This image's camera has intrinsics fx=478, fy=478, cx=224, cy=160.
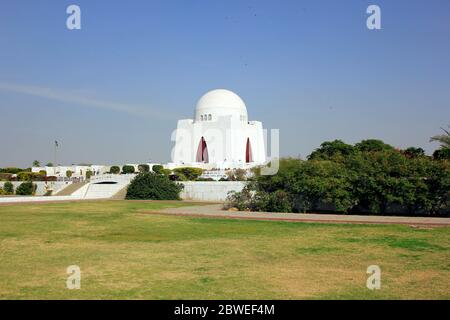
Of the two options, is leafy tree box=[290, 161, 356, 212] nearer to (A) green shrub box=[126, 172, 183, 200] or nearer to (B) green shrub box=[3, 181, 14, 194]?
(A) green shrub box=[126, 172, 183, 200]

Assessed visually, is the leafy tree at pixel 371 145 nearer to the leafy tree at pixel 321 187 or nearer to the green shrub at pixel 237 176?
the green shrub at pixel 237 176

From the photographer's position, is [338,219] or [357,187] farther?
[357,187]

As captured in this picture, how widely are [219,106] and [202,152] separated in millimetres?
5452

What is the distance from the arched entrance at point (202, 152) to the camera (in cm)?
5225

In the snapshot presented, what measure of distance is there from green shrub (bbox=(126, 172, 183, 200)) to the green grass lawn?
12.6m

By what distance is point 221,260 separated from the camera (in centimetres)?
883

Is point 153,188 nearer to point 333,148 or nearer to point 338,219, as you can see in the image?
point 338,219

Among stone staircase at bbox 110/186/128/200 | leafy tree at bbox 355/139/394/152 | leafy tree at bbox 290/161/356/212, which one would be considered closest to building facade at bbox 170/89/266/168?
leafy tree at bbox 355/139/394/152

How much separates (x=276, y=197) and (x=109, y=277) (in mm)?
13223

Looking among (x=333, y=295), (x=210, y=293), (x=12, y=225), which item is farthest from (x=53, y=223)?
(x=333, y=295)

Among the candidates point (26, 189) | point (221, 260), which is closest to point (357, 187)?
point (221, 260)

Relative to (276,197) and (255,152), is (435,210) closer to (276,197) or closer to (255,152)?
(276,197)

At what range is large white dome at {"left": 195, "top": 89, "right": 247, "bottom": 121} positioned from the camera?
169ft

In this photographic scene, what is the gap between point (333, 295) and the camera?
249 inches
